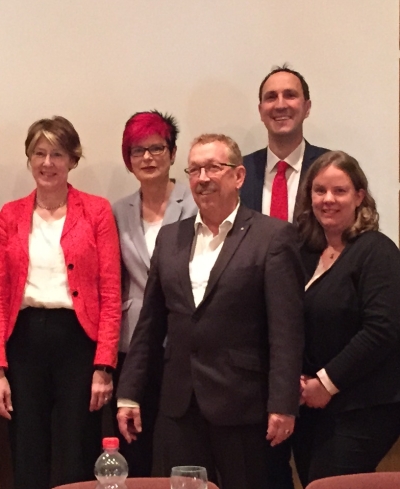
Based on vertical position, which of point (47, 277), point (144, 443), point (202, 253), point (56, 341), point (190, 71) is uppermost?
point (190, 71)

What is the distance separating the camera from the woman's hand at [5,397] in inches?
102

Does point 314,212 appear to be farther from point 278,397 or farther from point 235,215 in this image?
point 278,397

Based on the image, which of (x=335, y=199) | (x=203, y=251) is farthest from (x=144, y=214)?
(x=335, y=199)

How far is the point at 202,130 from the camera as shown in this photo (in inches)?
133

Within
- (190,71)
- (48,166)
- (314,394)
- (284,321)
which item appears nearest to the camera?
(284,321)

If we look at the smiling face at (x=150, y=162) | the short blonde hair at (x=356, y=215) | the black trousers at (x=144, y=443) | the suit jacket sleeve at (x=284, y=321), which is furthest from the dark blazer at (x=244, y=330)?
the smiling face at (x=150, y=162)

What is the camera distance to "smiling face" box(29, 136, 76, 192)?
2.72 m

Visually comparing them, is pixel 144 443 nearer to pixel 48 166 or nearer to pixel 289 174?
pixel 48 166

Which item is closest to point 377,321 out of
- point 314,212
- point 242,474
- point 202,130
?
point 314,212

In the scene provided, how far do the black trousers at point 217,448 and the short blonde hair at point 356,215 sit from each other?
694 mm

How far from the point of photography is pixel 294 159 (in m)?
2.97

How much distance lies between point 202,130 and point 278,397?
1663 millimetres

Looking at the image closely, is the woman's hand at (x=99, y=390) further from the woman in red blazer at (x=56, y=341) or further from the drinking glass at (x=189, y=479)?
the drinking glass at (x=189, y=479)

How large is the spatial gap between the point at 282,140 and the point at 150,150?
0.59 meters
